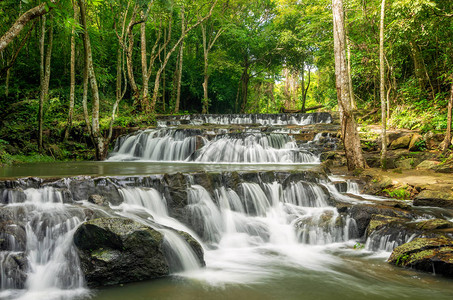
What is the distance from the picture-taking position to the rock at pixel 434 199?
6.09 m

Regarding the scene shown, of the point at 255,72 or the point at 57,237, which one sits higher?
the point at 255,72

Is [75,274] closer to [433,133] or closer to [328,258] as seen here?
[328,258]

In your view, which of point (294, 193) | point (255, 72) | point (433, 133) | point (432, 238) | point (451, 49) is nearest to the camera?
point (432, 238)

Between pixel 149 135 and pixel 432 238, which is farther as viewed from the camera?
pixel 149 135

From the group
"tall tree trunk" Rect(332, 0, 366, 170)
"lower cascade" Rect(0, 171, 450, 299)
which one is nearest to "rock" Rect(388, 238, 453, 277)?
"lower cascade" Rect(0, 171, 450, 299)

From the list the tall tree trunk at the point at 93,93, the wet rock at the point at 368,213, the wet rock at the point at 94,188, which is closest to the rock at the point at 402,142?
the wet rock at the point at 368,213

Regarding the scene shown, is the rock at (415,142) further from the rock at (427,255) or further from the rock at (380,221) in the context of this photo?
the rock at (427,255)

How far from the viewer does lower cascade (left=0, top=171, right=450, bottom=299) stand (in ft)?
12.2

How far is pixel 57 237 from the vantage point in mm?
4070

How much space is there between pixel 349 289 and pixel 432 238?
1721 millimetres

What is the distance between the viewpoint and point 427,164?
8695mm

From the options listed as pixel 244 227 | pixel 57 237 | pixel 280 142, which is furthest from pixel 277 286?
pixel 280 142

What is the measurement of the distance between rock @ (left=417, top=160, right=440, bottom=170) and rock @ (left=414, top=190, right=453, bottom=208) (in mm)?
2620

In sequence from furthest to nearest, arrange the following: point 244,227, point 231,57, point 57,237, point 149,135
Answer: point 231,57, point 149,135, point 244,227, point 57,237
